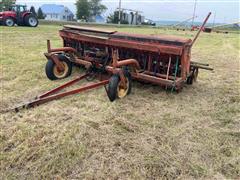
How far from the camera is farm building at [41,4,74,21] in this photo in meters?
69.2

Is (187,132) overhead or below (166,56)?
below

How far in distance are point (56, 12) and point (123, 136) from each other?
73.0 m

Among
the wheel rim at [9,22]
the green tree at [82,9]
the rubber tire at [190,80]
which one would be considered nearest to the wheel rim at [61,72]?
the rubber tire at [190,80]

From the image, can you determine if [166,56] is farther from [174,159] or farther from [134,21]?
[134,21]

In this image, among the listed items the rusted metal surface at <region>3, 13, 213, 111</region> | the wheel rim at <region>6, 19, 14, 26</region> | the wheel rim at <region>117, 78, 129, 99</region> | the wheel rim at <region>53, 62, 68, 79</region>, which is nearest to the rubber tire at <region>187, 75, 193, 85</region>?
the rusted metal surface at <region>3, 13, 213, 111</region>

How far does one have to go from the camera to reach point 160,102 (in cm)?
362

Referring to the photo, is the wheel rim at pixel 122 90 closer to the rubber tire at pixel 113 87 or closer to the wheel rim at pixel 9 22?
the rubber tire at pixel 113 87

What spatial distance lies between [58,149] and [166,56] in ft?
7.42

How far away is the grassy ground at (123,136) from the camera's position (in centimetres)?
216

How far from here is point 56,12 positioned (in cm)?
7000

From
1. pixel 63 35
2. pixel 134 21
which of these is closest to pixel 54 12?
pixel 134 21

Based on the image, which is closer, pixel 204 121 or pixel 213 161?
pixel 213 161

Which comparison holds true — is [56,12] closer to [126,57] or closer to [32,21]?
[32,21]

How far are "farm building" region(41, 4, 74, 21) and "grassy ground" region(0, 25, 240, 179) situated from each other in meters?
68.8
